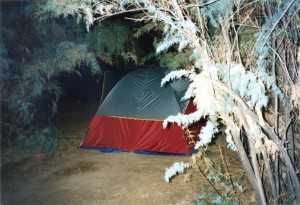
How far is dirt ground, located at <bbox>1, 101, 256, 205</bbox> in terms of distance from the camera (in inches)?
202

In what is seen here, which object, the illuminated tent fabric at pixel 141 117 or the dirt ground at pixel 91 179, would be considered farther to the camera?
the illuminated tent fabric at pixel 141 117

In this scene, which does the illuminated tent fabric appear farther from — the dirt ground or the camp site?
the dirt ground

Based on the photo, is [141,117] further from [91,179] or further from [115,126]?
[91,179]

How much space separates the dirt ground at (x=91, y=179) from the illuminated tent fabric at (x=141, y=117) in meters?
0.25

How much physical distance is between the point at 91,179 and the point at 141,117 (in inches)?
73.3

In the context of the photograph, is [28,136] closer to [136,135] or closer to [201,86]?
[136,135]

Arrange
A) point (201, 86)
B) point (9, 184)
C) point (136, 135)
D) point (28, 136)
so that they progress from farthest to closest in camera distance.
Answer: point (28, 136) → point (136, 135) → point (9, 184) → point (201, 86)

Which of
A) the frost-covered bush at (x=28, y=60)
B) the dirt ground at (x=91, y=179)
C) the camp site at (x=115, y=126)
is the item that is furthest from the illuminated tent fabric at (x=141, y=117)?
the frost-covered bush at (x=28, y=60)

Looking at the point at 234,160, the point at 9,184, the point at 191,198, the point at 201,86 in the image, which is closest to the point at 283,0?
the point at 201,86

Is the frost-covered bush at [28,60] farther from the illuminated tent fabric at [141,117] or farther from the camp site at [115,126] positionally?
the illuminated tent fabric at [141,117]

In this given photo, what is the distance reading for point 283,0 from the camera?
3.02m

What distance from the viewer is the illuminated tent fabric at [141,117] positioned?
686 centimetres

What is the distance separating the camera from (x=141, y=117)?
6.96 metres

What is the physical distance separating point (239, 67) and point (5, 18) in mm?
5856
